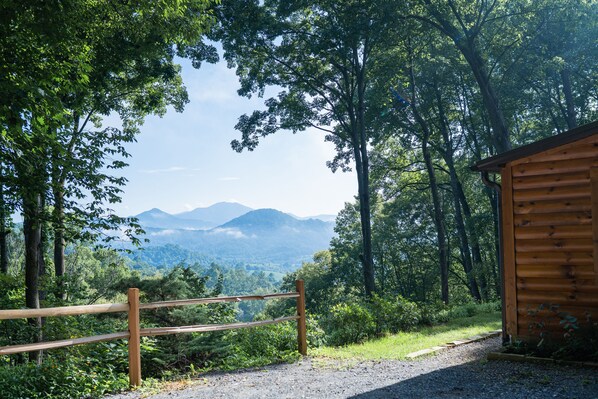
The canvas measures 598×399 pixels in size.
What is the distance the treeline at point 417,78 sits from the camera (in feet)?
51.1

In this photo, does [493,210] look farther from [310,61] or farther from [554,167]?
[554,167]

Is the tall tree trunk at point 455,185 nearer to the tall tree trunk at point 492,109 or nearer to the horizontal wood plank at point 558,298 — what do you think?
the tall tree trunk at point 492,109

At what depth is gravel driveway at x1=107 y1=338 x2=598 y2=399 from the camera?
5.09 m

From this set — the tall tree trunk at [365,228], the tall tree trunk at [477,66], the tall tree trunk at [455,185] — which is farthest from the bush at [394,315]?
the tall tree trunk at [455,185]

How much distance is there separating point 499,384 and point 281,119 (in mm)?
16275

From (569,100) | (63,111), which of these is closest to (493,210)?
(569,100)

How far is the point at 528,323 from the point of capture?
7.04 metres

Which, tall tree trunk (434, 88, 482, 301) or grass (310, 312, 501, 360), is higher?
tall tree trunk (434, 88, 482, 301)

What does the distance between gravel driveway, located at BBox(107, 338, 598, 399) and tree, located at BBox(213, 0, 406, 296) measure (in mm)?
9500

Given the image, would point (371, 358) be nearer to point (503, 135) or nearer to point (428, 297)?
point (503, 135)

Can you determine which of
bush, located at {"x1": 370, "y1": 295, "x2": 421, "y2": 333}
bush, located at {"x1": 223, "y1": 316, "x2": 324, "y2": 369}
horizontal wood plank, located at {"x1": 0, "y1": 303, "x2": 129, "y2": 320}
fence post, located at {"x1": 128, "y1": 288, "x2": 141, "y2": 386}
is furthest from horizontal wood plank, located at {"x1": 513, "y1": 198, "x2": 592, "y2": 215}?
horizontal wood plank, located at {"x1": 0, "y1": 303, "x2": 129, "y2": 320}

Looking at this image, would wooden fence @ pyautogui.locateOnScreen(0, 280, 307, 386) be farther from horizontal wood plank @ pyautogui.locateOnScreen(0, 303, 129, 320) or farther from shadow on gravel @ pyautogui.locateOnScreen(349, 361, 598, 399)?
shadow on gravel @ pyautogui.locateOnScreen(349, 361, 598, 399)

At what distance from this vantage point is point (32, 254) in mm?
9078

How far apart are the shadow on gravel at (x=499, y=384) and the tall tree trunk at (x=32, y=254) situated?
6.40 metres
